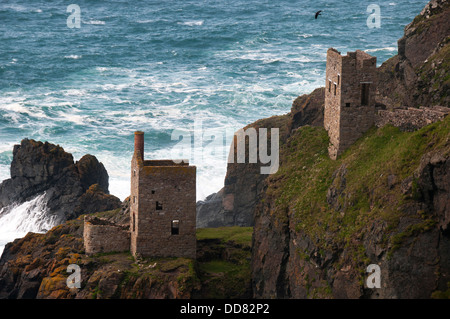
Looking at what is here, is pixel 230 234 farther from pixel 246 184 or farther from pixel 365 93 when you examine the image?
pixel 246 184

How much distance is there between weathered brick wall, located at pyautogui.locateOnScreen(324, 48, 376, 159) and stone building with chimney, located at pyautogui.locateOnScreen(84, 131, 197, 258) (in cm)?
1108

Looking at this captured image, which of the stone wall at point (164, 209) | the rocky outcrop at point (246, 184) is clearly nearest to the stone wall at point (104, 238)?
the stone wall at point (164, 209)

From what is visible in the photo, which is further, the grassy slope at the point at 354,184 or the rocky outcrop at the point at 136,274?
the rocky outcrop at the point at 136,274

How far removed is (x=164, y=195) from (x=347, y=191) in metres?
14.2

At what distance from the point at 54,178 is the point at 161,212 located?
36335mm

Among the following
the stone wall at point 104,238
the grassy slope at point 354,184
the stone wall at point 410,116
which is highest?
the stone wall at point 410,116

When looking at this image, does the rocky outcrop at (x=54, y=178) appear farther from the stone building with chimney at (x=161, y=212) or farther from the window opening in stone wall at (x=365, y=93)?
the window opening in stone wall at (x=365, y=93)

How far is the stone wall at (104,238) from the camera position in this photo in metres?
75.2

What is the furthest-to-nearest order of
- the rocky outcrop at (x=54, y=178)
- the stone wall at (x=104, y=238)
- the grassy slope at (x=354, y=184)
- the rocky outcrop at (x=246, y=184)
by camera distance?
the rocky outcrop at (x=54, y=178)
the rocky outcrop at (x=246, y=184)
the stone wall at (x=104, y=238)
the grassy slope at (x=354, y=184)

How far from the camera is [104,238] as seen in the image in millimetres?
75375

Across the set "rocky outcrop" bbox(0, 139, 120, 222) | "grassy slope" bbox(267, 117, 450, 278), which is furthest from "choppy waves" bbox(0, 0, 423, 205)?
"grassy slope" bbox(267, 117, 450, 278)

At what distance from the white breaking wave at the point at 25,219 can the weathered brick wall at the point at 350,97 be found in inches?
1656

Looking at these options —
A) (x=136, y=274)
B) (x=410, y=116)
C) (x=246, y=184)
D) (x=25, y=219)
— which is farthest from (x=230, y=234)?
(x=25, y=219)
